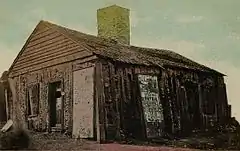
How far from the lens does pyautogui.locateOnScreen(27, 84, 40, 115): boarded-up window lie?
4723 millimetres

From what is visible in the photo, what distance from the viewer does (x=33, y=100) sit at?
15.6 ft

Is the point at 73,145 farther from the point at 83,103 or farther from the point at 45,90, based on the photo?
the point at 45,90

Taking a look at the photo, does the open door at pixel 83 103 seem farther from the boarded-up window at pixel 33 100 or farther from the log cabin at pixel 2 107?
the log cabin at pixel 2 107

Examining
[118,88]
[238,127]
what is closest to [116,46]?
[118,88]

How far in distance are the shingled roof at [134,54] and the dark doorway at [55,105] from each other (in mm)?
384

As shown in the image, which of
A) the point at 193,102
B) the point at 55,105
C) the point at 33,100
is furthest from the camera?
the point at 33,100

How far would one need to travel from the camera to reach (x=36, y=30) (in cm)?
480

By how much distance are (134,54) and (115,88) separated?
0.33 metres

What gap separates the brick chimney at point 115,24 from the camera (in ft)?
15.3

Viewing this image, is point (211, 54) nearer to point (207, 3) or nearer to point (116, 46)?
point (207, 3)

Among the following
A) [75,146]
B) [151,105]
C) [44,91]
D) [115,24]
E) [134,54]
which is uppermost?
[115,24]

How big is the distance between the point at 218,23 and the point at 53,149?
1.56m

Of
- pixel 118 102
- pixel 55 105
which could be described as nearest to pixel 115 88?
pixel 118 102

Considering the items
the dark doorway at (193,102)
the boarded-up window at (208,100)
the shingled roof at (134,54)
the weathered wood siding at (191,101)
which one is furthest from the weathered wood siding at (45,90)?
the boarded-up window at (208,100)
